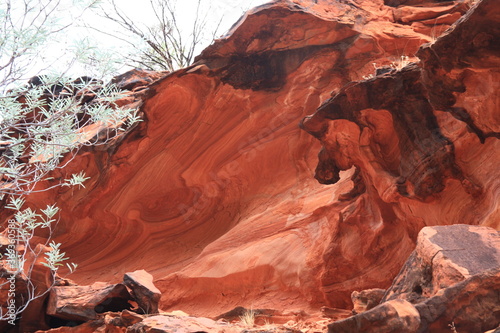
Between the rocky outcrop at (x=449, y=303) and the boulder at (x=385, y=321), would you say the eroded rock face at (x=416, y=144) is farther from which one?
the boulder at (x=385, y=321)

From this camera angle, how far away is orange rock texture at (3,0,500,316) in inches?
258

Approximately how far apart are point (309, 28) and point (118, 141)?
3.99 metres

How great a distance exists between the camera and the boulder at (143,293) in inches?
259

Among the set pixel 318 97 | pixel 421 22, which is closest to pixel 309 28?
pixel 318 97

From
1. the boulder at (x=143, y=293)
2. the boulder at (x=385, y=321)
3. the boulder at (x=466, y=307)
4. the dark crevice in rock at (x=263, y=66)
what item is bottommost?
the boulder at (x=143, y=293)

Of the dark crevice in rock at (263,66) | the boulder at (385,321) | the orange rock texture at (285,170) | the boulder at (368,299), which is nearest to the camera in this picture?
the boulder at (385,321)

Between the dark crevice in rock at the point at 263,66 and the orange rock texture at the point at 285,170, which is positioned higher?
the dark crevice in rock at the point at 263,66

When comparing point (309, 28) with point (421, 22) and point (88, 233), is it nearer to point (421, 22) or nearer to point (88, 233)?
point (421, 22)

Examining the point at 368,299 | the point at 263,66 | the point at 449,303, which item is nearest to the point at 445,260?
the point at 449,303

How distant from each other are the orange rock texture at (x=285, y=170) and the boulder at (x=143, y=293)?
1.90 m

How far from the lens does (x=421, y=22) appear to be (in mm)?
9445

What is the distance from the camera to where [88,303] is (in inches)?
265

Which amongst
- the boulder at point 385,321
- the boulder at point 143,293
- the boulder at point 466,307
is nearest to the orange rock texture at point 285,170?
the boulder at point 143,293

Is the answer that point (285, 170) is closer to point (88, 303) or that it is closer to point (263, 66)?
point (263, 66)
